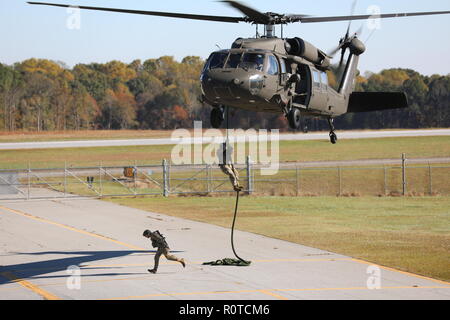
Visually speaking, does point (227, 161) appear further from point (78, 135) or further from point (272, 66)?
point (78, 135)

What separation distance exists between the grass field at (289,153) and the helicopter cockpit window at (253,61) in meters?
53.7

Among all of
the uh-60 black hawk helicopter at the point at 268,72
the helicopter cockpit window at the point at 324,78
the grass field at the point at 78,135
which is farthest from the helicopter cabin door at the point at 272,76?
the grass field at the point at 78,135

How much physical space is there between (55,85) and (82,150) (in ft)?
177

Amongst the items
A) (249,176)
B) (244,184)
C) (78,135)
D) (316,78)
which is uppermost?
(316,78)

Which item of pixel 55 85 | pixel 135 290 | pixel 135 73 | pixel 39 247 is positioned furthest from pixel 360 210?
pixel 135 73

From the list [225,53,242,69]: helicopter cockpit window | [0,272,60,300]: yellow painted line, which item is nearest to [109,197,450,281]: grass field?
[225,53,242,69]: helicopter cockpit window

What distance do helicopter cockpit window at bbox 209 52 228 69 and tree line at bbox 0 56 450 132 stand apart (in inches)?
3595

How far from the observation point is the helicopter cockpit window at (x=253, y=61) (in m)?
21.0

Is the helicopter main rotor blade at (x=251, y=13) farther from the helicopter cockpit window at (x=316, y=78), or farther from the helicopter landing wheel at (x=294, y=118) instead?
the helicopter landing wheel at (x=294, y=118)

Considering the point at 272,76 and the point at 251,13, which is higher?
the point at 251,13

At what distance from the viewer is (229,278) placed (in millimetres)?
21953

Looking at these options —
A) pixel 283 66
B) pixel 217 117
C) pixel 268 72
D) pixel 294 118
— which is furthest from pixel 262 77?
pixel 217 117

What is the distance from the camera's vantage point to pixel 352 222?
37.1 meters

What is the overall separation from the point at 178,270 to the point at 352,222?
51.8 feet
